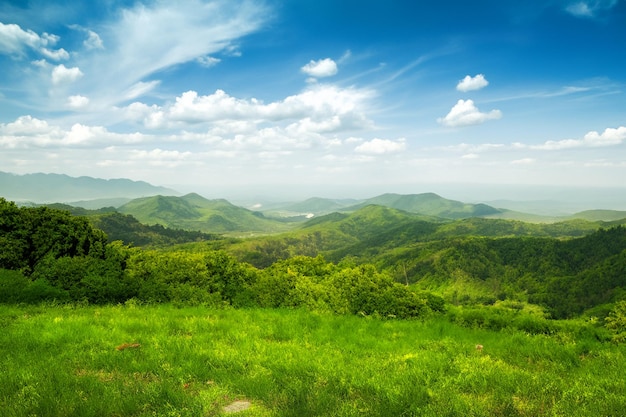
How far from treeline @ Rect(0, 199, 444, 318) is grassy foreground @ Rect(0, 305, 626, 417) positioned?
11.7ft

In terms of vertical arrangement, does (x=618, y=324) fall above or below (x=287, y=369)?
below

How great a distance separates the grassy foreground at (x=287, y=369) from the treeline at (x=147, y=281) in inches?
140

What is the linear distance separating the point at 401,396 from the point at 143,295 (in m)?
14.7

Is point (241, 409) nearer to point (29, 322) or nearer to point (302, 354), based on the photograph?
point (302, 354)

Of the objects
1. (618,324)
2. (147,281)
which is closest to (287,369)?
(618,324)

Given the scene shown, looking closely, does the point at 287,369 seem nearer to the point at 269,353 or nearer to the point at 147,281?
the point at 269,353

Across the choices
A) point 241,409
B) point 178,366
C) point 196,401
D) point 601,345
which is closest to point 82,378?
point 178,366

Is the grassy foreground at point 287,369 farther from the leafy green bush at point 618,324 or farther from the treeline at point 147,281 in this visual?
the treeline at point 147,281

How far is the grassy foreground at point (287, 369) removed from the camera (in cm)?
688

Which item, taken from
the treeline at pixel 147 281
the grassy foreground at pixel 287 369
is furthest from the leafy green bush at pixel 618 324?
the treeline at pixel 147 281

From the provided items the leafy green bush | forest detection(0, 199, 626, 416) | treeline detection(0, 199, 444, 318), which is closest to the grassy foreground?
forest detection(0, 199, 626, 416)

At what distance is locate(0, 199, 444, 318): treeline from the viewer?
54.5ft

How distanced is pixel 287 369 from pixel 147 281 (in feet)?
42.6

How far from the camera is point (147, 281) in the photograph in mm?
18688
